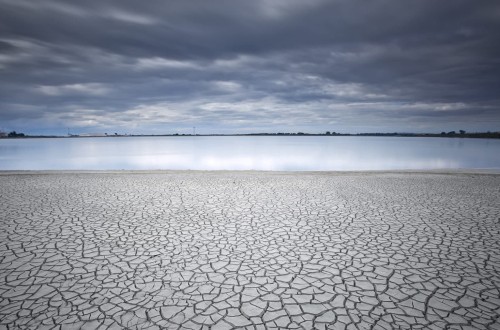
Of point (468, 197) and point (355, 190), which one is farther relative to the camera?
point (355, 190)

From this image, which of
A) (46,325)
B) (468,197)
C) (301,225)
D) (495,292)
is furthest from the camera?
(468,197)

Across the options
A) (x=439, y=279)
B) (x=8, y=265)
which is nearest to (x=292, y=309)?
(x=439, y=279)

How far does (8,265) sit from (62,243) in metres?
0.87

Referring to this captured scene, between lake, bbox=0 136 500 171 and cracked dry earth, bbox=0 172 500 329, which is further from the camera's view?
lake, bbox=0 136 500 171

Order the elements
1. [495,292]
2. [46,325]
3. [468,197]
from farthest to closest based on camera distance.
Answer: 1. [468,197]
2. [495,292]
3. [46,325]

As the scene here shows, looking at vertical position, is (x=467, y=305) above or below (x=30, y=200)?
below

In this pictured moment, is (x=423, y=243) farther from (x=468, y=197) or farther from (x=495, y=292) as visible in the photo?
(x=468, y=197)

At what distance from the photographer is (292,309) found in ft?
10.2

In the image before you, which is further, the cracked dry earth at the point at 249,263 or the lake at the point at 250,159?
the lake at the point at 250,159

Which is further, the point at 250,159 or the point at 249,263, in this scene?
the point at 250,159

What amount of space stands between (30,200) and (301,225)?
8359mm

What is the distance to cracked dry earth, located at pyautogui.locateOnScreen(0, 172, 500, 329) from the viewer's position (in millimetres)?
3004

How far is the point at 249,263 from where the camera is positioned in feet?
13.9

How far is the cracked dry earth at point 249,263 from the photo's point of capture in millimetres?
3004
